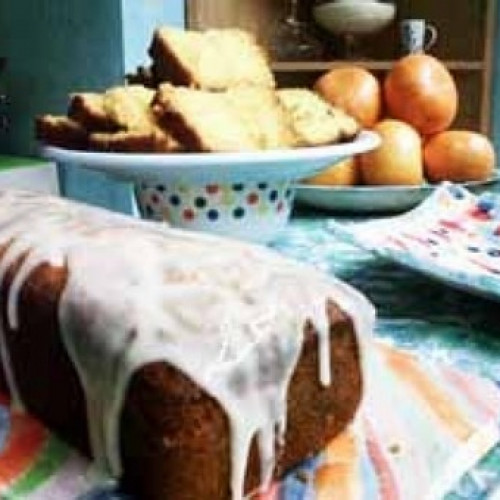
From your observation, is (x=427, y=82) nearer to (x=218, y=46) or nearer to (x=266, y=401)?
(x=218, y=46)

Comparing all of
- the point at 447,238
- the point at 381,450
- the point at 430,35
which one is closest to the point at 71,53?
the point at 430,35

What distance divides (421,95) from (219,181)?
0.34 meters

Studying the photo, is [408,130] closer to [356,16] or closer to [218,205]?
[218,205]

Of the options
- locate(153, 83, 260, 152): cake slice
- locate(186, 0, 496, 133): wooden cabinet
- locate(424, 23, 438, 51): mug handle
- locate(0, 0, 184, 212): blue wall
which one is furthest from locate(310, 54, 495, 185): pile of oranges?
locate(424, 23, 438, 51): mug handle

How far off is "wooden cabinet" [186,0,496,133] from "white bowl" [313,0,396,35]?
6 centimetres

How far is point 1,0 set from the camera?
134 cm

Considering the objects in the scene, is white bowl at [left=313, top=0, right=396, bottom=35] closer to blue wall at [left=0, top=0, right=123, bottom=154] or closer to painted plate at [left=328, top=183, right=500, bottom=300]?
blue wall at [left=0, top=0, right=123, bottom=154]

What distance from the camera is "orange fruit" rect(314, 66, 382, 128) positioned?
0.90 meters

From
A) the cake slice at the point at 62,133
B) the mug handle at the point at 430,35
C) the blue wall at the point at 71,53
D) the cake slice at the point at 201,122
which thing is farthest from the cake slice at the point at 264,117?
the mug handle at the point at 430,35

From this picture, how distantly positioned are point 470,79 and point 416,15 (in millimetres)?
218

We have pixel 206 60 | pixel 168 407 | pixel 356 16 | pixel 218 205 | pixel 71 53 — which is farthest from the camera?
pixel 356 16

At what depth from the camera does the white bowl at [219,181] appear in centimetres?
62

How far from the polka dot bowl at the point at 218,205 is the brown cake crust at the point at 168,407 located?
257 mm

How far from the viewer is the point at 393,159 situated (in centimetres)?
84
